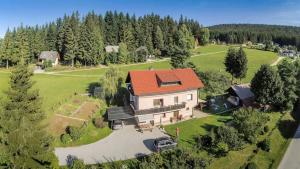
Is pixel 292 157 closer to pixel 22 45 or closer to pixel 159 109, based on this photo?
pixel 159 109

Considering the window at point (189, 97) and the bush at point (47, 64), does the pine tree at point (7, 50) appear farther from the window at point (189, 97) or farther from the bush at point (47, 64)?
the window at point (189, 97)

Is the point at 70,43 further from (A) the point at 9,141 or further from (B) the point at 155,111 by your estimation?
(A) the point at 9,141

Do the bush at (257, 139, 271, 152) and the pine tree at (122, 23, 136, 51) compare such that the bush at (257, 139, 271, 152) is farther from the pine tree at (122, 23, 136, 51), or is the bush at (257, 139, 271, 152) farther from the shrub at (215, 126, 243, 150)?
the pine tree at (122, 23, 136, 51)

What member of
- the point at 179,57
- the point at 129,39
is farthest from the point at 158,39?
the point at 179,57

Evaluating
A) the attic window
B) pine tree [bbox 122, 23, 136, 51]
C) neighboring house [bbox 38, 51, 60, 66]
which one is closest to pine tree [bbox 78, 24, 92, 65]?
neighboring house [bbox 38, 51, 60, 66]

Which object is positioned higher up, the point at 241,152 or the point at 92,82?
the point at 92,82

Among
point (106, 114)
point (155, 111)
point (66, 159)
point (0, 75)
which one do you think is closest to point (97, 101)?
point (106, 114)
